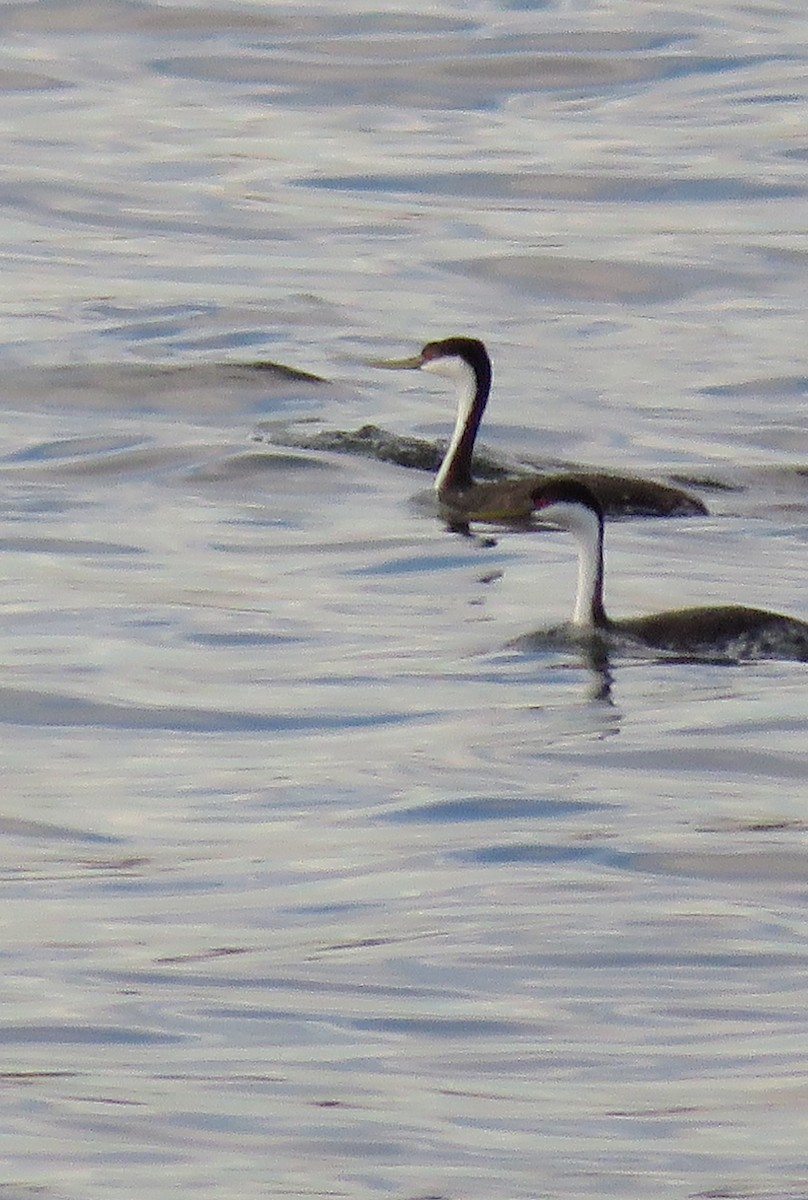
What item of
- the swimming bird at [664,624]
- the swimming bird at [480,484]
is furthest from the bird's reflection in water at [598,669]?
the swimming bird at [480,484]

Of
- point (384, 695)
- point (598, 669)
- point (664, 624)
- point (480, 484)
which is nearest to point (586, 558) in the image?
point (664, 624)

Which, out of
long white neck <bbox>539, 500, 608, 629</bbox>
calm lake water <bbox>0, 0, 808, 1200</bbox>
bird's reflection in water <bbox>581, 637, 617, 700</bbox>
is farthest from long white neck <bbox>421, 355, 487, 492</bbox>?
bird's reflection in water <bbox>581, 637, 617, 700</bbox>

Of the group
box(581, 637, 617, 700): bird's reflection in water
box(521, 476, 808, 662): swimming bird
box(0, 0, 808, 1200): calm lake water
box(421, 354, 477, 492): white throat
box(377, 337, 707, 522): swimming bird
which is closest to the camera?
box(0, 0, 808, 1200): calm lake water

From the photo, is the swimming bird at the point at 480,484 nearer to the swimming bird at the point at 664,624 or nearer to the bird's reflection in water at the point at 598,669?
the swimming bird at the point at 664,624

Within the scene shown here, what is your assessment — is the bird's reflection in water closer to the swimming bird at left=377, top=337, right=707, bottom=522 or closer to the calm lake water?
the calm lake water

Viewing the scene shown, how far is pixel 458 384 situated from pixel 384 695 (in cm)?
614

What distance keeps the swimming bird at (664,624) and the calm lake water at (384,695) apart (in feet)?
0.52

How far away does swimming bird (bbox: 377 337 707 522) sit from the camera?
49.2ft

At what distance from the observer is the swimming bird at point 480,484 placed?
14984 millimetres

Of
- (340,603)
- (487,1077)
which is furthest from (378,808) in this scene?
(340,603)

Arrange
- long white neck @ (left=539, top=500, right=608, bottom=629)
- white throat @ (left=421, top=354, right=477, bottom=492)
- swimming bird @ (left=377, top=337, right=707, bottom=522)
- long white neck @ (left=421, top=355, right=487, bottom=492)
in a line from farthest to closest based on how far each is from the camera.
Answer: white throat @ (left=421, top=354, right=477, bottom=492), long white neck @ (left=421, top=355, right=487, bottom=492), swimming bird @ (left=377, top=337, right=707, bottom=522), long white neck @ (left=539, top=500, right=608, bottom=629)

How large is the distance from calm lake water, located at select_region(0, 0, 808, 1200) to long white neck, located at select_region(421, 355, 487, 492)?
34 centimetres

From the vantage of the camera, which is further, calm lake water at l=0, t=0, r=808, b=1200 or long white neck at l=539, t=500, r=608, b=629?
long white neck at l=539, t=500, r=608, b=629

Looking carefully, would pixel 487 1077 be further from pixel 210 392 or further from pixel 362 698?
pixel 210 392
